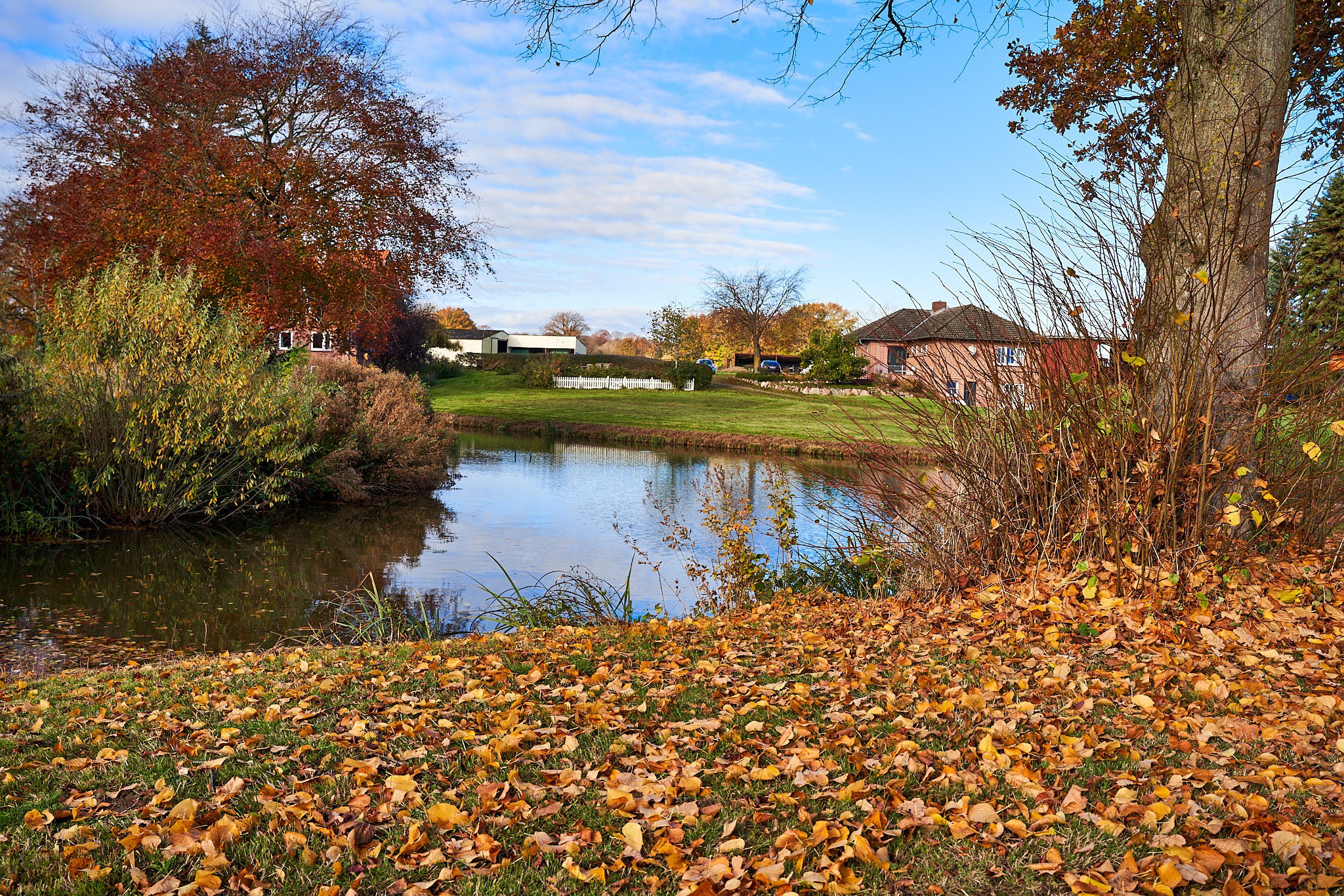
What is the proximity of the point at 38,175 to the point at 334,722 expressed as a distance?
1907 centimetres

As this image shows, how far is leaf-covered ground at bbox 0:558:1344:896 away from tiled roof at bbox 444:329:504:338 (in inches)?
3682

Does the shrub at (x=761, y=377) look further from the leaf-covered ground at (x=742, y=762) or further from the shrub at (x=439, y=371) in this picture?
the leaf-covered ground at (x=742, y=762)

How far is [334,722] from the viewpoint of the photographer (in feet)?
15.3

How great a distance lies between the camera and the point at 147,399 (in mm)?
12656

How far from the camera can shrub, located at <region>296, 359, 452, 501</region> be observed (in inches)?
668

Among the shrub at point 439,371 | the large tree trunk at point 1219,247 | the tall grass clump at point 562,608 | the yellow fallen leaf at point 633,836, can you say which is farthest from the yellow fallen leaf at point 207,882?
the shrub at point 439,371

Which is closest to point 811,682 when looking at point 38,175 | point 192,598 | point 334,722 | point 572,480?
point 334,722

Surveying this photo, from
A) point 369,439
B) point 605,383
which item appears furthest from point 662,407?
point 369,439

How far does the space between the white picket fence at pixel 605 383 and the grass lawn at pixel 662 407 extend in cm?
162

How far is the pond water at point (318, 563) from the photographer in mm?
8742

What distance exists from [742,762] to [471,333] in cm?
10079

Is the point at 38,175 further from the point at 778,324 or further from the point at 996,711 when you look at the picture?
the point at 778,324

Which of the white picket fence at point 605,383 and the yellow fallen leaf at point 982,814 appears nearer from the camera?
the yellow fallen leaf at point 982,814

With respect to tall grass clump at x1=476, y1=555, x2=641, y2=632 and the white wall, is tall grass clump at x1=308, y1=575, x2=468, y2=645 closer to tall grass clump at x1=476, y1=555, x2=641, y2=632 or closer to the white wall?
tall grass clump at x1=476, y1=555, x2=641, y2=632
